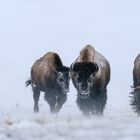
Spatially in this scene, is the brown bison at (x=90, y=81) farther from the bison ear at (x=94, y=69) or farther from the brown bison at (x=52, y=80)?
the brown bison at (x=52, y=80)

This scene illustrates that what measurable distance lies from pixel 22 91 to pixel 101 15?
26259 mm

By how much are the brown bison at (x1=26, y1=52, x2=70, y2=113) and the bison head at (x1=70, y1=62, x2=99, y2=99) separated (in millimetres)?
2590

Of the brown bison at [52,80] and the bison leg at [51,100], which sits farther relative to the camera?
the brown bison at [52,80]

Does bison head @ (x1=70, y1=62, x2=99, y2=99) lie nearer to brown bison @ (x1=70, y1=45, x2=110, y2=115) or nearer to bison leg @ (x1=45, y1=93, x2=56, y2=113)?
brown bison @ (x1=70, y1=45, x2=110, y2=115)

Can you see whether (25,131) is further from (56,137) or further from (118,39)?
(118,39)

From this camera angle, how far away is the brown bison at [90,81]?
15.4 m

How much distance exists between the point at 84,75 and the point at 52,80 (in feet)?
13.3

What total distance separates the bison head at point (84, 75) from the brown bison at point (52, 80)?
8.50 ft

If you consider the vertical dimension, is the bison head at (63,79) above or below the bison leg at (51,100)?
above

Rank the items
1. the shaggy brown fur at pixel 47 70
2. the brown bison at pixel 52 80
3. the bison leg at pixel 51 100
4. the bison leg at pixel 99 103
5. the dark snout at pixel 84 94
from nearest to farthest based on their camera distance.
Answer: the dark snout at pixel 84 94, the bison leg at pixel 99 103, the bison leg at pixel 51 100, the brown bison at pixel 52 80, the shaggy brown fur at pixel 47 70

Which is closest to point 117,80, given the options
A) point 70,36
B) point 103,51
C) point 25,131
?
point 103,51

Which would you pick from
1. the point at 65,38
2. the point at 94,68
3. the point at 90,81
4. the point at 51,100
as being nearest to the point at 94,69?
the point at 94,68

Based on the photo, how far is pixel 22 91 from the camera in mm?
27359

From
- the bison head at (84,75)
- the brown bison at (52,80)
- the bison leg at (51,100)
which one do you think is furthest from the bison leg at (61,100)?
the bison head at (84,75)
